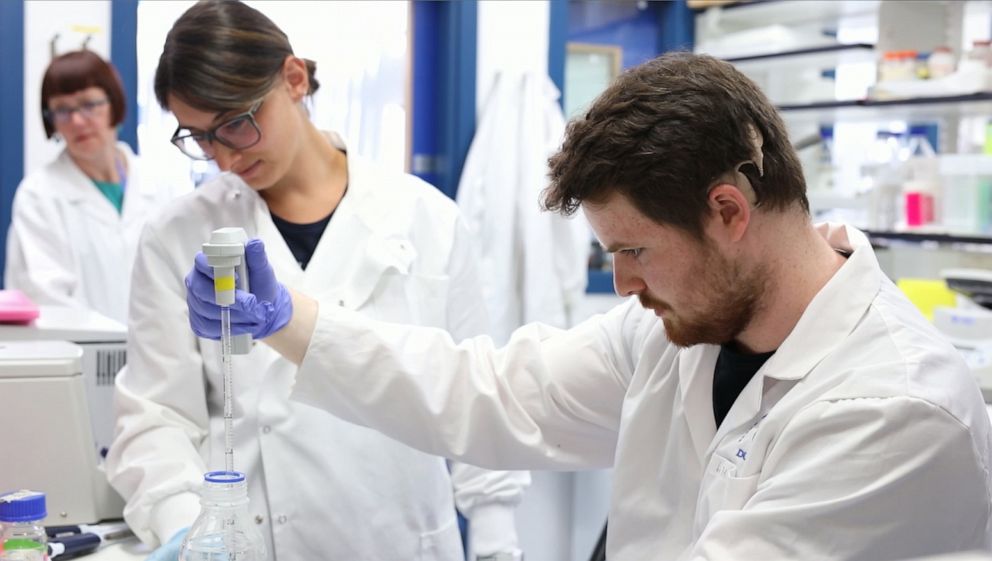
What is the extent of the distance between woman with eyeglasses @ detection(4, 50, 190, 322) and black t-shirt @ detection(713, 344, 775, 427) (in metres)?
2.29

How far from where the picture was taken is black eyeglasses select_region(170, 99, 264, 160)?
5.43 ft

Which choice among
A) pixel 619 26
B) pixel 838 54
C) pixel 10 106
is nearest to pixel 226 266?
pixel 10 106

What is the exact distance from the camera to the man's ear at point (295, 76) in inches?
68.2

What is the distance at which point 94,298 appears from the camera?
11.0 ft

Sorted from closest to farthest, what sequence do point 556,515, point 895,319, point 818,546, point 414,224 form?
point 818,546, point 895,319, point 414,224, point 556,515

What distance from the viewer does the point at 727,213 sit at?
127 cm

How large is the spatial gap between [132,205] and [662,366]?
8.16 ft

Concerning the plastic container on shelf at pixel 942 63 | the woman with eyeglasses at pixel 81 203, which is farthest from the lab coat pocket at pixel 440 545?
the plastic container on shelf at pixel 942 63

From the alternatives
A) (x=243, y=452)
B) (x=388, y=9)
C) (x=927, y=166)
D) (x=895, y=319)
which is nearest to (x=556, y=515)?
(x=927, y=166)

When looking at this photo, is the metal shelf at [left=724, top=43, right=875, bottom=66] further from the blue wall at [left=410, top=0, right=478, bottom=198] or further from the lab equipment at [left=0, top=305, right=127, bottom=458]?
the lab equipment at [left=0, top=305, right=127, bottom=458]

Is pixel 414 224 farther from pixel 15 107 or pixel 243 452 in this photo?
pixel 15 107

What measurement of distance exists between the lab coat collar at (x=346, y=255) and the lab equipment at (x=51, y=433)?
0.37 metres

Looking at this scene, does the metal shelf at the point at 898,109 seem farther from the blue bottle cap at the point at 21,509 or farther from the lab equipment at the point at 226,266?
the blue bottle cap at the point at 21,509

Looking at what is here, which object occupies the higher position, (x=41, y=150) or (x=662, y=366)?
(x=41, y=150)
